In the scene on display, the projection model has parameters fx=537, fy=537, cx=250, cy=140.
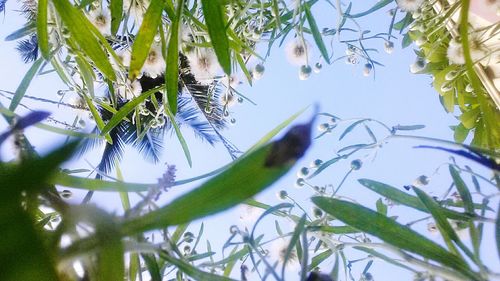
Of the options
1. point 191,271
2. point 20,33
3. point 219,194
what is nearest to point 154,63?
point 20,33

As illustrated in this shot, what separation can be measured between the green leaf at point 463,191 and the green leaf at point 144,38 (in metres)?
0.38

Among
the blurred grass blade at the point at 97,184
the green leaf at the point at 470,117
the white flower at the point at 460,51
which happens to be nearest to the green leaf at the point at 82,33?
the blurred grass blade at the point at 97,184

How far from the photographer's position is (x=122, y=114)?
0.82 meters

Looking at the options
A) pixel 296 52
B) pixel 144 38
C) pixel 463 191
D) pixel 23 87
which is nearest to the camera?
pixel 463 191

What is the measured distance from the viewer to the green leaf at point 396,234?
41 cm

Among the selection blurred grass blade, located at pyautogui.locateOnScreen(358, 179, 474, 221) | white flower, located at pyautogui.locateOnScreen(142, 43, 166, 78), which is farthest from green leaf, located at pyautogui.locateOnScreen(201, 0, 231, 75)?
white flower, located at pyautogui.locateOnScreen(142, 43, 166, 78)

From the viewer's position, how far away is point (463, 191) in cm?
56

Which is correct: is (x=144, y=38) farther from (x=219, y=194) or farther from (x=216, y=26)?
(x=219, y=194)

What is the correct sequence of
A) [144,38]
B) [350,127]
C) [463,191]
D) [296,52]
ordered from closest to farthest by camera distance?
[463,191] < [144,38] < [350,127] < [296,52]

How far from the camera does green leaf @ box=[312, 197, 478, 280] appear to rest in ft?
1.34

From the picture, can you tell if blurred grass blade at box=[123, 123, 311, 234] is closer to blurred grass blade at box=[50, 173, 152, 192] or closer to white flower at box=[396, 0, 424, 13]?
blurred grass blade at box=[50, 173, 152, 192]

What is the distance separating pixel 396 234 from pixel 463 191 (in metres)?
0.18

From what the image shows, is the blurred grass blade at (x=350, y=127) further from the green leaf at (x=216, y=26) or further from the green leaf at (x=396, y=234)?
the green leaf at (x=396, y=234)

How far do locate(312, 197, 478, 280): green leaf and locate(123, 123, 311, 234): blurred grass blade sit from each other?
0.19 m
